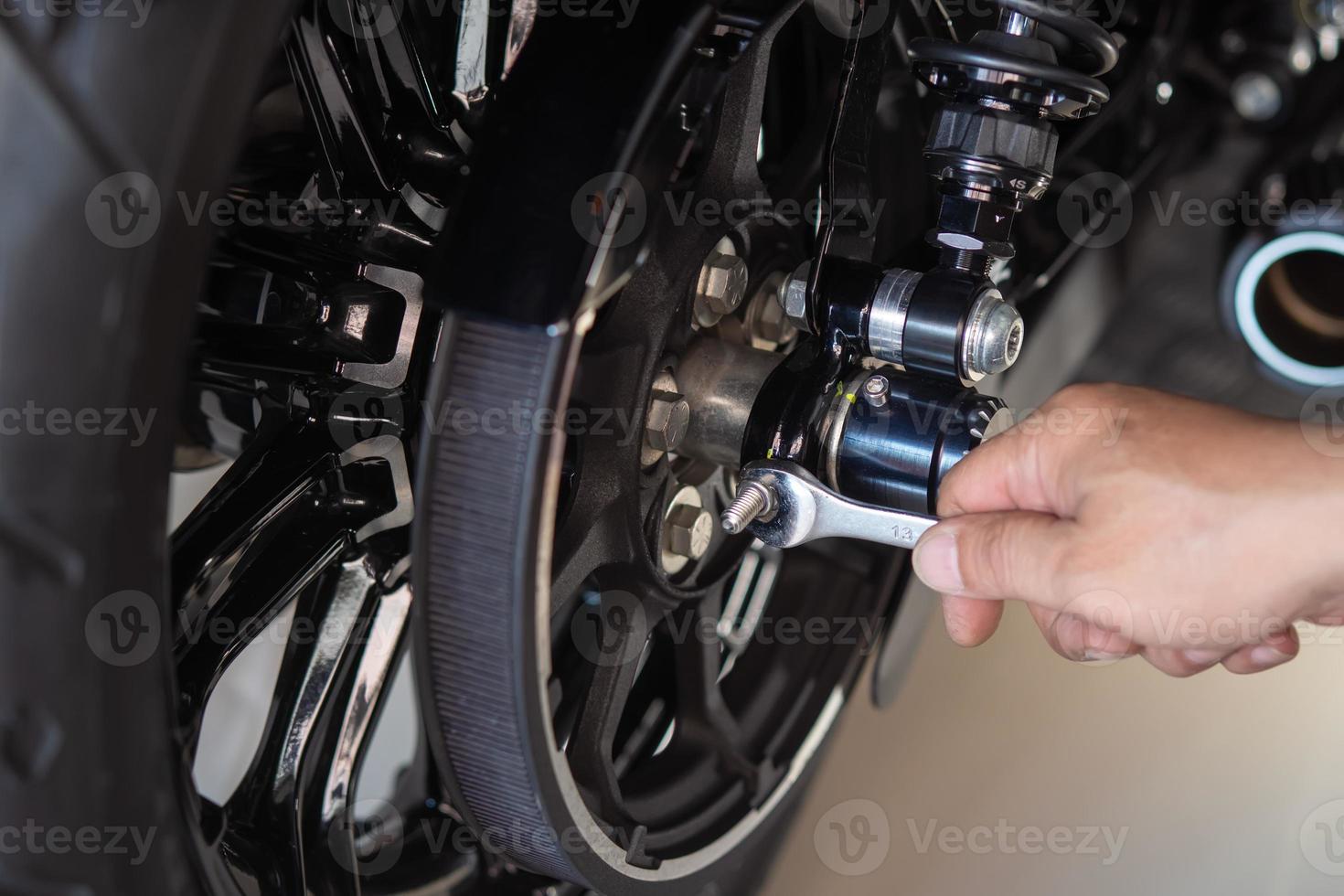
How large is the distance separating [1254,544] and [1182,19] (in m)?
0.82

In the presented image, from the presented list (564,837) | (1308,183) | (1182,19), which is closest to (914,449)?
(564,837)

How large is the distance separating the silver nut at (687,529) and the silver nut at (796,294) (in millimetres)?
132

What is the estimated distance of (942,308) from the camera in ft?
2.12

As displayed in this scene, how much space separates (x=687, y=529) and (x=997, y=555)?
0.21 meters

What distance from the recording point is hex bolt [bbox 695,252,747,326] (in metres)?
0.68

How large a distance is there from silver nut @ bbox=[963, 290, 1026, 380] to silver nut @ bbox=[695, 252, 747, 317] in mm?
140

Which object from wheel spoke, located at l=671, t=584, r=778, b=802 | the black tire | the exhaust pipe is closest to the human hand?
wheel spoke, located at l=671, t=584, r=778, b=802

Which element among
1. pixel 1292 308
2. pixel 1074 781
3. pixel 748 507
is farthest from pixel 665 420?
pixel 1292 308

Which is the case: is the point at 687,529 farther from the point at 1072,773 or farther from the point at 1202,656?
the point at 1072,773

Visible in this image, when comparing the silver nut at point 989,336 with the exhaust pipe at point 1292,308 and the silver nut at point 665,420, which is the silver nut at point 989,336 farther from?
the exhaust pipe at point 1292,308

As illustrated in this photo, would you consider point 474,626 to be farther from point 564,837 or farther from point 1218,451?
point 1218,451

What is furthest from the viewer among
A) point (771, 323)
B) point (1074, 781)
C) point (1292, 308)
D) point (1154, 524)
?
point (1292, 308)

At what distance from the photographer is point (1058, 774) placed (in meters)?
1.05

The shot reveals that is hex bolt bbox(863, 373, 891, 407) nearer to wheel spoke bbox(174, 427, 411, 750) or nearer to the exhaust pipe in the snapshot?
wheel spoke bbox(174, 427, 411, 750)
